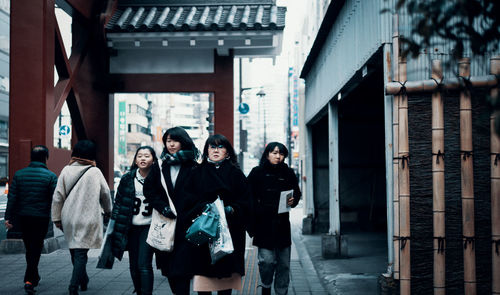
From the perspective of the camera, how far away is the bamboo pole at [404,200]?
4742mm

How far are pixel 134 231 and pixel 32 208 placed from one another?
1.60 meters

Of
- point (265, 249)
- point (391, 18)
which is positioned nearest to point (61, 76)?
point (265, 249)

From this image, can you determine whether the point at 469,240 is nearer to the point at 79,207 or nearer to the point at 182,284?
the point at 182,284

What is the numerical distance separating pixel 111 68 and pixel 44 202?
554 cm

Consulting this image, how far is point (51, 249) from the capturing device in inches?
342

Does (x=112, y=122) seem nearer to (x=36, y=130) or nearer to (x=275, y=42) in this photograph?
(x=36, y=130)

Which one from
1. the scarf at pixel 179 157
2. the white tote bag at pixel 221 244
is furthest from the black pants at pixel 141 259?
the white tote bag at pixel 221 244

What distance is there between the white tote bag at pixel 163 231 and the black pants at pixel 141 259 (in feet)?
1.82

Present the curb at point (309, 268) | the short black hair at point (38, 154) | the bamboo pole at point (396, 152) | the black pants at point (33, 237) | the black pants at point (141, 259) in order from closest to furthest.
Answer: the bamboo pole at point (396, 152) < the black pants at point (141, 259) < the black pants at point (33, 237) < the short black hair at point (38, 154) < the curb at point (309, 268)

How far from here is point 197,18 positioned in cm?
1001

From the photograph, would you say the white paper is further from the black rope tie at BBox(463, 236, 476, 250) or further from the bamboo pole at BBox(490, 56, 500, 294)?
the bamboo pole at BBox(490, 56, 500, 294)

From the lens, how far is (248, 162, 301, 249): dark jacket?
5352 mm

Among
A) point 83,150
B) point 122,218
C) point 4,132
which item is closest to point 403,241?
point 122,218

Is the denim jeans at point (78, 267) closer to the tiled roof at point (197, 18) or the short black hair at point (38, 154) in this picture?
the short black hair at point (38, 154)
